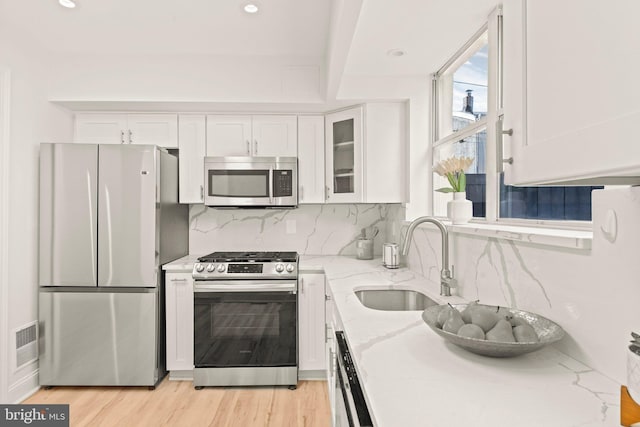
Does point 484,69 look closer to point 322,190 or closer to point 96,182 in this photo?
point 322,190

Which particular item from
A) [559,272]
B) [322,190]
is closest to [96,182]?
[322,190]

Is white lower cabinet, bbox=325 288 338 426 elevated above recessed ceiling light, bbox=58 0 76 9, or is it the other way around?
recessed ceiling light, bbox=58 0 76 9

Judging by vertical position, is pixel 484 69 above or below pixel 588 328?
above

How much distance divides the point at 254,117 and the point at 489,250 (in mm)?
2220

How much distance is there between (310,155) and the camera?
3.10 meters

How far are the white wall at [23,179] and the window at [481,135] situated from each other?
2896 millimetres

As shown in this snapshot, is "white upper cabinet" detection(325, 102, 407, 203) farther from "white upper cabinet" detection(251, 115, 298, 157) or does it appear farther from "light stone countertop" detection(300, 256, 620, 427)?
"light stone countertop" detection(300, 256, 620, 427)

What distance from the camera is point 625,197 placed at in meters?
0.87

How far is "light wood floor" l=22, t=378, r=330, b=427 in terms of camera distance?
225cm

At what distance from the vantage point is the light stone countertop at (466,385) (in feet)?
2.38

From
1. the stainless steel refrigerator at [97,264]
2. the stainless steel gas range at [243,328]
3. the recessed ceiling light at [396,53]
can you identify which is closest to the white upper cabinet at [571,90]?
the recessed ceiling light at [396,53]

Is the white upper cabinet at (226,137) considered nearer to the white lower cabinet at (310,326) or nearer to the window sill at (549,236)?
the white lower cabinet at (310,326)

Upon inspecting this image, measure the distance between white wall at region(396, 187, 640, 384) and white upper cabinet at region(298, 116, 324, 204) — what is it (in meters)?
1.85

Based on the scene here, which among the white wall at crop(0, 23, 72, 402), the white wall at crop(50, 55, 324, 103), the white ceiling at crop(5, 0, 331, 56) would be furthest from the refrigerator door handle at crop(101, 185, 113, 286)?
the white ceiling at crop(5, 0, 331, 56)
